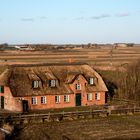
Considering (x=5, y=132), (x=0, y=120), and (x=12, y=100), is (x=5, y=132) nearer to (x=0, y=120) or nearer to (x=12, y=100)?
(x=0, y=120)

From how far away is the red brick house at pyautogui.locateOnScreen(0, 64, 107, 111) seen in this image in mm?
49572

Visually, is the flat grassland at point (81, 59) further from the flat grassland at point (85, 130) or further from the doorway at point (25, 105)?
the flat grassland at point (85, 130)

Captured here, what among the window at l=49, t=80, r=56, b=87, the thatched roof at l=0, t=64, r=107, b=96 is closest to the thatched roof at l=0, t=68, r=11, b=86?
the thatched roof at l=0, t=64, r=107, b=96

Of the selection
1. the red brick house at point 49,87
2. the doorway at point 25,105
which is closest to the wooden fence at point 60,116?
the doorway at point 25,105

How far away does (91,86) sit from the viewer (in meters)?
53.8

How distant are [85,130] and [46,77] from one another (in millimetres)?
13325

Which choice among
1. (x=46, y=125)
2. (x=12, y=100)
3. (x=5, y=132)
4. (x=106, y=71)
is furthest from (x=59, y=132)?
(x=106, y=71)

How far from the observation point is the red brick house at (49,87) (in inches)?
1952

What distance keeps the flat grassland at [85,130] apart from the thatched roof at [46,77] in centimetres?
845

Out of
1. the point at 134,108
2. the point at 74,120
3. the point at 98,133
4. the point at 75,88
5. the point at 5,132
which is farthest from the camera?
the point at 75,88

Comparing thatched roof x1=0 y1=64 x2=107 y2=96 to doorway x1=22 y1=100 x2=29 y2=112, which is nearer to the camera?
doorway x1=22 y1=100 x2=29 y2=112

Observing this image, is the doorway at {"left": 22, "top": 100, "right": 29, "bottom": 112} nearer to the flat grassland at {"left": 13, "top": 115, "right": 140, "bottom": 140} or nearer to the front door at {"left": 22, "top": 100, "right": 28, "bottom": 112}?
the front door at {"left": 22, "top": 100, "right": 28, "bottom": 112}

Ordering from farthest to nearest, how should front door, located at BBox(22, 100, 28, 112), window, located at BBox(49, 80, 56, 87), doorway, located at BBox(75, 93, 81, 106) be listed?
doorway, located at BBox(75, 93, 81, 106)
window, located at BBox(49, 80, 56, 87)
front door, located at BBox(22, 100, 28, 112)

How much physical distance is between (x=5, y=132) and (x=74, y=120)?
9.65 meters
